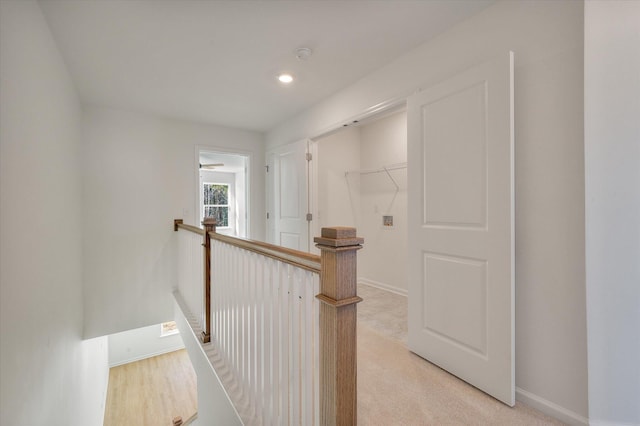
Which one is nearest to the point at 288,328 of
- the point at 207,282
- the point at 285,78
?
the point at 207,282

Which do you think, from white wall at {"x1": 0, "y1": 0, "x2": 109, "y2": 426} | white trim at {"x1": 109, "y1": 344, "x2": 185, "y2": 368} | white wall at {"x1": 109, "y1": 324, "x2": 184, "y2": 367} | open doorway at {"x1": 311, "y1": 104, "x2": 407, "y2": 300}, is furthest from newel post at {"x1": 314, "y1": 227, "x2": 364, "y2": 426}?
white trim at {"x1": 109, "y1": 344, "x2": 185, "y2": 368}

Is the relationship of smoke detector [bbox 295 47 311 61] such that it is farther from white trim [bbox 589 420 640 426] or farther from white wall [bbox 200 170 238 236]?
white wall [bbox 200 170 238 236]

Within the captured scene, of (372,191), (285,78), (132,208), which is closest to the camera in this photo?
(285,78)

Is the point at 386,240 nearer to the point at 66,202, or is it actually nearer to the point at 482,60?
the point at 482,60

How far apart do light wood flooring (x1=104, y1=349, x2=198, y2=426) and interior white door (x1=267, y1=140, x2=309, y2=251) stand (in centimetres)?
305

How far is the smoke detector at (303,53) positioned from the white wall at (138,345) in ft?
18.1

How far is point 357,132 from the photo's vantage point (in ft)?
15.0

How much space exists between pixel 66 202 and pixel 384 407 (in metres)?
3.01

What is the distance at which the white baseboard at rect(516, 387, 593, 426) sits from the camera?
1394 millimetres

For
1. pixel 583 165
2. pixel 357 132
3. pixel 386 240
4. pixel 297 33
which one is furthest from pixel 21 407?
pixel 357 132

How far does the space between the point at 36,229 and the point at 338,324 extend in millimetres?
1963

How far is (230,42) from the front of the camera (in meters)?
2.10

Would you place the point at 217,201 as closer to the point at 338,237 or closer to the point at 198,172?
the point at 198,172

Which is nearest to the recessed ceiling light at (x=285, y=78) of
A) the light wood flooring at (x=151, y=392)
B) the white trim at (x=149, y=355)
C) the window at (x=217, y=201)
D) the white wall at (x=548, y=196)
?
the white wall at (x=548, y=196)
